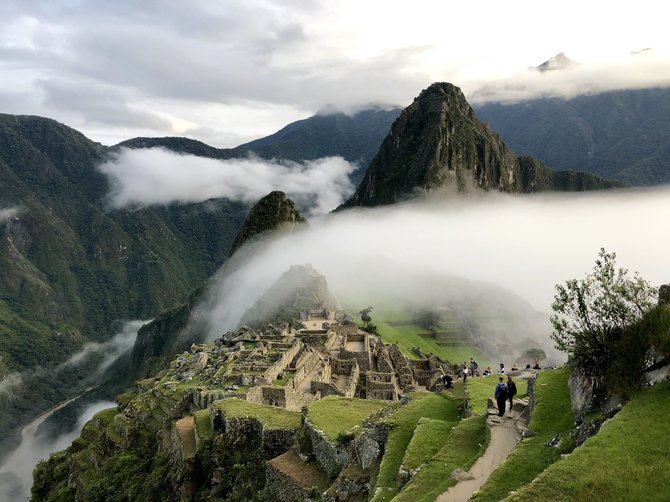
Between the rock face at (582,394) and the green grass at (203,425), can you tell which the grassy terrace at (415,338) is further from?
the rock face at (582,394)

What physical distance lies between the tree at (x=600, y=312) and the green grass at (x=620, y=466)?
8.53 ft

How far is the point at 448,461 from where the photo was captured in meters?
15.9

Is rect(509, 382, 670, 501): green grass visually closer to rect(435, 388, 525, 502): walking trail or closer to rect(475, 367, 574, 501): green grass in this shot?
rect(475, 367, 574, 501): green grass

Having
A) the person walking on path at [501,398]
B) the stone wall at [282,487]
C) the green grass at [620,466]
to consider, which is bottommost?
the stone wall at [282,487]

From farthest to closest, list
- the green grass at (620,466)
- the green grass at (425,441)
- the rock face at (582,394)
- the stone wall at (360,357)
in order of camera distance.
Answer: the stone wall at (360,357) < the green grass at (425,441) < the rock face at (582,394) < the green grass at (620,466)

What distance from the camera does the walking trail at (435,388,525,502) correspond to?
13.7 metres

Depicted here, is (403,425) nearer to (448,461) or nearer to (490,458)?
(448,461)

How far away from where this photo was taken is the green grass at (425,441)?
1638 cm

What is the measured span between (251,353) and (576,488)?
134 feet

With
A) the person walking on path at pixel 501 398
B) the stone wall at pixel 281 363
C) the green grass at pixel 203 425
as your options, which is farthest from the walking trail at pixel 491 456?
the stone wall at pixel 281 363

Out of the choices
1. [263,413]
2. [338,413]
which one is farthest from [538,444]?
[263,413]

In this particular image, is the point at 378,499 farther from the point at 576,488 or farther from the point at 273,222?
the point at 273,222

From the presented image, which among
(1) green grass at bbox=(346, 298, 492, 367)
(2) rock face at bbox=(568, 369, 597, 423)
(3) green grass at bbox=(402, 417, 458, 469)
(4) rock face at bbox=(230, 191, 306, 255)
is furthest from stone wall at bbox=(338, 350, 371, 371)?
(4) rock face at bbox=(230, 191, 306, 255)

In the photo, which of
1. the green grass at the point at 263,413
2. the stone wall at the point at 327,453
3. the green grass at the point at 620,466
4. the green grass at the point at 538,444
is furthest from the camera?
the green grass at the point at 263,413
